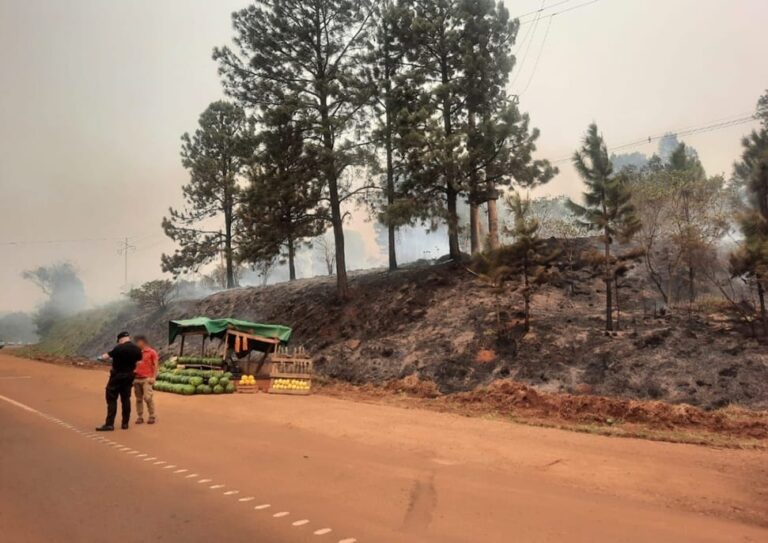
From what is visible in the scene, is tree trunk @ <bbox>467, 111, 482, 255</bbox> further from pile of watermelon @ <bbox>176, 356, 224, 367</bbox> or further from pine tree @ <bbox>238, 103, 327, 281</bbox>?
pile of watermelon @ <bbox>176, 356, 224, 367</bbox>

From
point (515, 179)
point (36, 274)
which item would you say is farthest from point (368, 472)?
point (36, 274)

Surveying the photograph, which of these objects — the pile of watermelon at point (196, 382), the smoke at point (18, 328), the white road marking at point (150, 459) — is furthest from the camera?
the smoke at point (18, 328)

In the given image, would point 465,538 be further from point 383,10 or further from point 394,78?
point 383,10

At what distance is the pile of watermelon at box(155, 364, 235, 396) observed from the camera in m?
16.6

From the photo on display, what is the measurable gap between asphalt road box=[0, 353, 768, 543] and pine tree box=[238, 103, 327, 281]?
1481cm

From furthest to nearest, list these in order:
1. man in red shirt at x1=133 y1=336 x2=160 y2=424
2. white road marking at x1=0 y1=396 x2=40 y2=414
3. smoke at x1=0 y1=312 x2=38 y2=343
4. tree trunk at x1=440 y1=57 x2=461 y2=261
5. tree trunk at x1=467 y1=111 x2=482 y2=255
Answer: smoke at x1=0 y1=312 x2=38 y2=343 → tree trunk at x1=440 y1=57 x2=461 y2=261 → tree trunk at x1=467 y1=111 x2=482 y2=255 → white road marking at x1=0 y1=396 x2=40 y2=414 → man in red shirt at x1=133 y1=336 x2=160 y2=424

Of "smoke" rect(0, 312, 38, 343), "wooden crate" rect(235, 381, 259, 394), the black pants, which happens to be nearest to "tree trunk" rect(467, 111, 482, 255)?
"wooden crate" rect(235, 381, 259, 394)

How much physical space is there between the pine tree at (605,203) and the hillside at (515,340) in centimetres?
174

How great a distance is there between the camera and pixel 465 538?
4.73 meters

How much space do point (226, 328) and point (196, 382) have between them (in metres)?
2.49

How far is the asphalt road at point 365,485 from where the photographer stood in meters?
4.95

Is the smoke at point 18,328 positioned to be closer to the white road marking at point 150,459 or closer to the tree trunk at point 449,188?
the tree trunk at point 449,188

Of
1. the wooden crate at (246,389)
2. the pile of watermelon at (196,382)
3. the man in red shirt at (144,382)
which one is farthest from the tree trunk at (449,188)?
the man in red shirt at (144,382)

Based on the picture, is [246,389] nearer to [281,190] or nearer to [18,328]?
[281,190]
